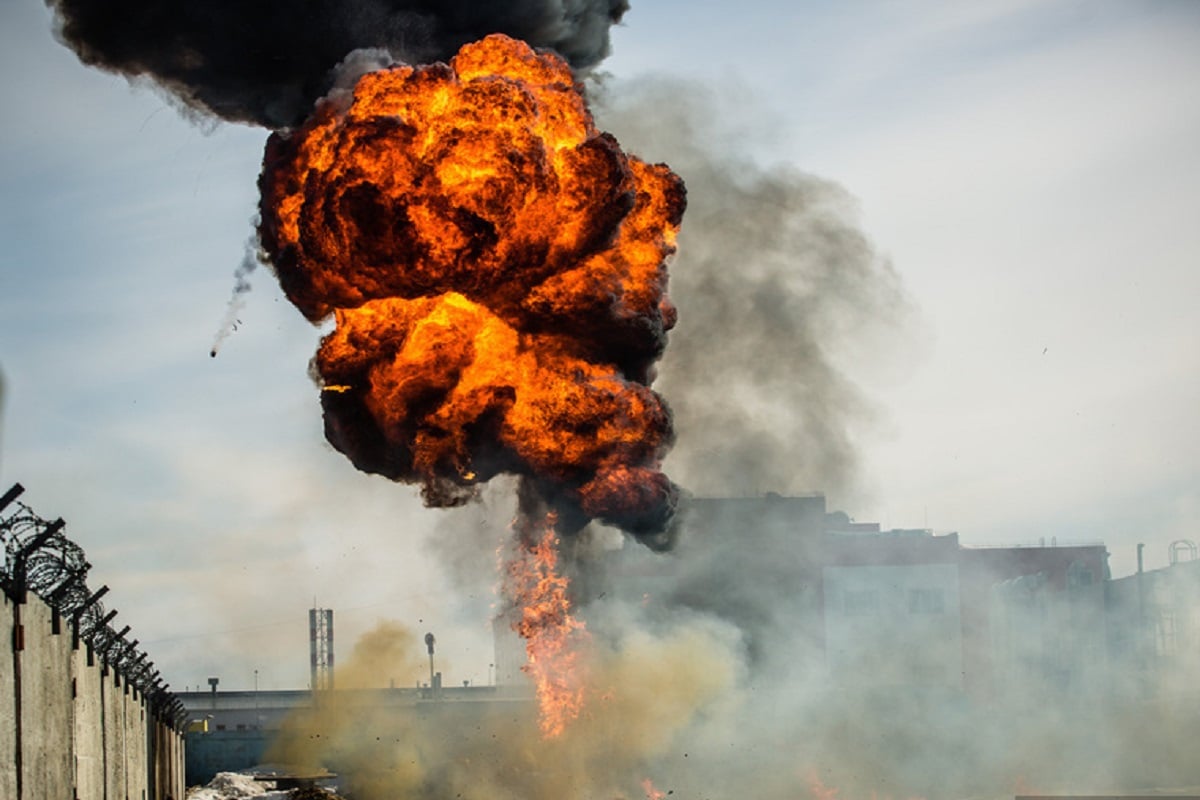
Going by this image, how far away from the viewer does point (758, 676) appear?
85312 mm

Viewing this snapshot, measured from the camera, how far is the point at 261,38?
3139 centimetres

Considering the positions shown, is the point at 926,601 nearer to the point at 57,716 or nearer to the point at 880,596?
the point at 880,596

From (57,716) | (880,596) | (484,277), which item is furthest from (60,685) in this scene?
(880,596)

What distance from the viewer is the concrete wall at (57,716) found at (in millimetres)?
26031

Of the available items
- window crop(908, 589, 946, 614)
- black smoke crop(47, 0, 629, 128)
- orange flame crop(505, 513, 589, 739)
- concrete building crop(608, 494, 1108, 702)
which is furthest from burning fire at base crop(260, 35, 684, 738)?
window crop(908, 589, 946, 614)

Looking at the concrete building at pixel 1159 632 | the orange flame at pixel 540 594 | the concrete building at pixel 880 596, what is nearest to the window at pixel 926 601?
the concrete building at pixel 880 596

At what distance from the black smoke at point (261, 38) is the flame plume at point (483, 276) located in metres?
1.20

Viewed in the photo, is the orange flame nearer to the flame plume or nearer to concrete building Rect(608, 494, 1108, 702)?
the flame plume

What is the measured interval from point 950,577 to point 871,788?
26206mm

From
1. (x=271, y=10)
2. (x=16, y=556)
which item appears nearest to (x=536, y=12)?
(x=271, y=10)

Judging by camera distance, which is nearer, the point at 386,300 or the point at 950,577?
the point at 386,300

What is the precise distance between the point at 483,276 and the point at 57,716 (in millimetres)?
11852

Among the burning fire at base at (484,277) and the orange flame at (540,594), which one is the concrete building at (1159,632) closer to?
the orange flame at (540,594)

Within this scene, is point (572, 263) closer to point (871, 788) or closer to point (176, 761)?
point (176, 761)
